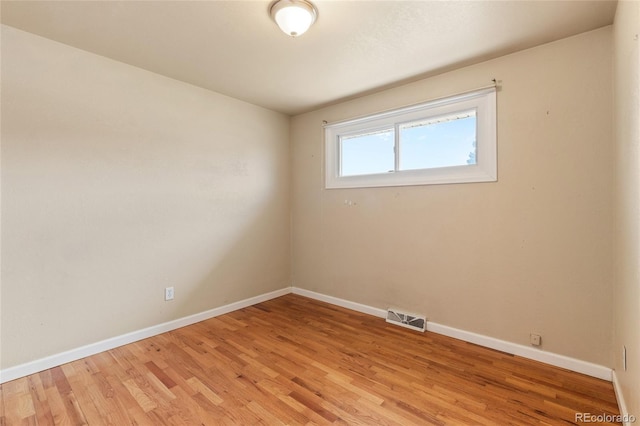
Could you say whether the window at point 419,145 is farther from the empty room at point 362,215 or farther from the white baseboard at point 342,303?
the white baseboard at point 342,303

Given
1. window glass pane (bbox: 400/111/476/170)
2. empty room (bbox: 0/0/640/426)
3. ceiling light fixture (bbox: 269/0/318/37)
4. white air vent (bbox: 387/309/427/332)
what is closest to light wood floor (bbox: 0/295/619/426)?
empty room (bbox: 0/0/640/426)

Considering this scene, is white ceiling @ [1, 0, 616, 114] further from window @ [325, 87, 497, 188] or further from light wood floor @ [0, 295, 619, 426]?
light wood floor @ [0, 295, 619, 426]

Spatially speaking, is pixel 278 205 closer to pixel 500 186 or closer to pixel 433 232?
pixel 433 232

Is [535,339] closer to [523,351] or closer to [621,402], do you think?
[523,351]

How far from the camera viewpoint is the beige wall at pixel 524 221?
78.5 inches

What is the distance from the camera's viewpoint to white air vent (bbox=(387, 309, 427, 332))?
2766mm

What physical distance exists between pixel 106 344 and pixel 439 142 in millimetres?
3460

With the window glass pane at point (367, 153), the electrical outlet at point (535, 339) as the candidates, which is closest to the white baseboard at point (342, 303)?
the electrical outlet at point (535, 339)

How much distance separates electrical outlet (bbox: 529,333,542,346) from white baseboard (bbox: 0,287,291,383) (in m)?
2.80

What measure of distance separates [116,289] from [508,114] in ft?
11.8

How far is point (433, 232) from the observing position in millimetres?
2736

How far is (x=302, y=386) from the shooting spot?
1.90 meters

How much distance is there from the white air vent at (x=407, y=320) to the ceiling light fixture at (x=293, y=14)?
103 inches

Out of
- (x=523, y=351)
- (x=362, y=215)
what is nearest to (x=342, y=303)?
(x=362, y=215)
